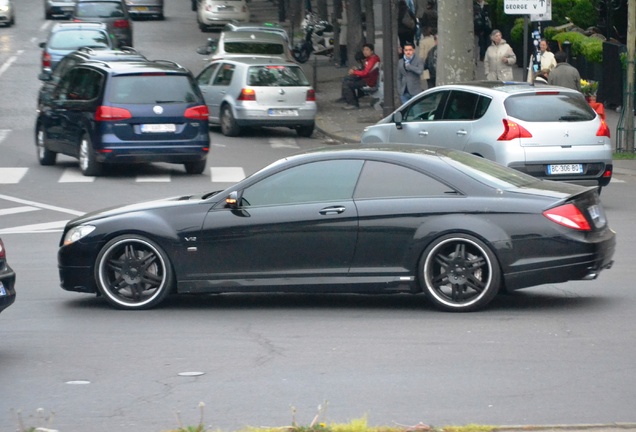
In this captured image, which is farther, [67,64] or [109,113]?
[67,64]

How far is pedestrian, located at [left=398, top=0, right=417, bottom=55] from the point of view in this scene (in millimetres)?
36844

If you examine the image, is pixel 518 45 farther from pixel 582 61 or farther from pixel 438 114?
pixel 438 114

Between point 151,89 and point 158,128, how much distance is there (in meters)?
0.62

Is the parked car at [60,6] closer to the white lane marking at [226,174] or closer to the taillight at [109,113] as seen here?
the white lane marking at [226,174]

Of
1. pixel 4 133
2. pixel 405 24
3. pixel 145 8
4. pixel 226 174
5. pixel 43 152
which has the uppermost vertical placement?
pixel 405 24

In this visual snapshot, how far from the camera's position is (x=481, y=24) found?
38438 millimetres

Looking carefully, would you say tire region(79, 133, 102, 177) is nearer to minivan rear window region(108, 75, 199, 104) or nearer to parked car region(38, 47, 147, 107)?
minivan rear window region(108, 75, 199, 104)

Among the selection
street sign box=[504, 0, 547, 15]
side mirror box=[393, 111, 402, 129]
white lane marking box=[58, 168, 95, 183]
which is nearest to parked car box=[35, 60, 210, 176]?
white lane marking box=[58, 168, 95, 183]

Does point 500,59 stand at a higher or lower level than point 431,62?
higher

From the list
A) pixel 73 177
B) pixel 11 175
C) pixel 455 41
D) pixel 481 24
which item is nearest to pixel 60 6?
pixel 481 24

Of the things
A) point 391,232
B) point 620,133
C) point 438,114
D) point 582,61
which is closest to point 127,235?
point 391,232

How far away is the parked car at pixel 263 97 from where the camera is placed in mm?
25734

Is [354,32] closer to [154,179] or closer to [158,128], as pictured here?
[154,179]

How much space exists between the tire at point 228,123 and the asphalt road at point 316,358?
13336mm
